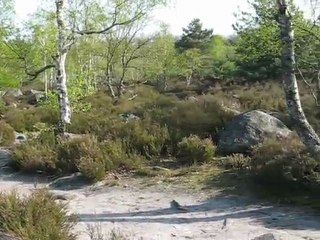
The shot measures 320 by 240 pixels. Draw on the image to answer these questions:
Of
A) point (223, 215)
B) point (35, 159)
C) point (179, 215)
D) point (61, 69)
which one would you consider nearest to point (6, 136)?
point (61, 69)

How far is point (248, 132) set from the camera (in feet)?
39.0

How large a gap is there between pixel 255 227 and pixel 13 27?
60.7 feet

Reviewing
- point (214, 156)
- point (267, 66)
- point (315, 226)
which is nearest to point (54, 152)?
point (214, 156)

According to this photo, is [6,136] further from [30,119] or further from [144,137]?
[30,119]

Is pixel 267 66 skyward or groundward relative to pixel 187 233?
skyward

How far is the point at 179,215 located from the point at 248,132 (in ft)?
14.8

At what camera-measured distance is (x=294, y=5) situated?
980 centimetres

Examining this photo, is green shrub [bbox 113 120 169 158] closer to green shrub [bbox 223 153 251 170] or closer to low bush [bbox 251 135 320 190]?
green shrub [bbox 223 153 251 170]

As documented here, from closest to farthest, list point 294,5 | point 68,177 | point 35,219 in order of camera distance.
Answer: point 35,219, point 294,5, point 68,177

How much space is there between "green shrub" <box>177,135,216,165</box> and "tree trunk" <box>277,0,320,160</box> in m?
3.96

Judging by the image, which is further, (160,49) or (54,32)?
(160,49)

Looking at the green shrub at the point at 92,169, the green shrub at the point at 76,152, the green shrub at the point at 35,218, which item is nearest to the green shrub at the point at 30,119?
the green shrub at the point at 76,152

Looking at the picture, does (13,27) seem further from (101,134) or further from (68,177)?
(68,177)

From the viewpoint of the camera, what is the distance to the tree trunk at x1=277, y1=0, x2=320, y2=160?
754 centimetres
